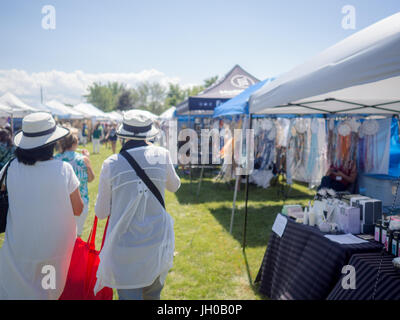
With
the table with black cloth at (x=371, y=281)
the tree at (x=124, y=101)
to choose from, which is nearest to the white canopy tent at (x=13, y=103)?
the table with black cloth at (x=371, y=281)

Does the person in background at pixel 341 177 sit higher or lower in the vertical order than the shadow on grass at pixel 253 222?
higher

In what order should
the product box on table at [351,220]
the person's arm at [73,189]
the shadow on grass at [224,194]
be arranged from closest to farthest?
the person's arm at [73,189] < the product box on table at [351,220] < the shadow on grass at [224,194]

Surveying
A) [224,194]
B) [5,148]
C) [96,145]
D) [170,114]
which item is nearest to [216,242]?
[224,194]

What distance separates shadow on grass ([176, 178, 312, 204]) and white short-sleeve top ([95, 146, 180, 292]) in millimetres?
4923

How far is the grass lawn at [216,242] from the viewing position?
10.2 feet

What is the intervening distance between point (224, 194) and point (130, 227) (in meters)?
5.86

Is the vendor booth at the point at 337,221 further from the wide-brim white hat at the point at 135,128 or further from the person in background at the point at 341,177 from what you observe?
the person in background at the point at 341,177

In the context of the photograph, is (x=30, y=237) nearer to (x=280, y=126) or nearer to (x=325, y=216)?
(x=325, y=216)

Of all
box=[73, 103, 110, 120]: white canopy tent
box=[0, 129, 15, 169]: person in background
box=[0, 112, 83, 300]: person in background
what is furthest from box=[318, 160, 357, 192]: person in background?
box=[73, 103, 110, 120]: white canopy tent

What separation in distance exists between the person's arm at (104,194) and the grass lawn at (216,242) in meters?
1.60

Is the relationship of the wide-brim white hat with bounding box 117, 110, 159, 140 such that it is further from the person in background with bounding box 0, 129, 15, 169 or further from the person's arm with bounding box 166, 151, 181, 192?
the person in background with bounding box 0, 129, 15, 169

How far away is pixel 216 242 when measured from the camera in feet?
14.1

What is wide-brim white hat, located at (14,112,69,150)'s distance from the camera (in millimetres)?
1801

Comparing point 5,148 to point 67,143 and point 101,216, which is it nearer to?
point 67,143
